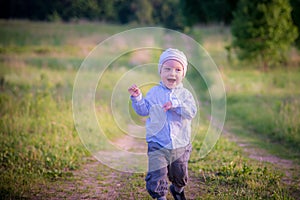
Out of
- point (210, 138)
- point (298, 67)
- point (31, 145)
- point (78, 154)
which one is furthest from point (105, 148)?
point (298, 67)

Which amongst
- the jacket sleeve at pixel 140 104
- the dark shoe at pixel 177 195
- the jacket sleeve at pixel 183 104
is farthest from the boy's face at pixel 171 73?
the dark shoe at pixel 177 195

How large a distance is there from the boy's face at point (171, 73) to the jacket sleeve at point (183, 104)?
0.13 metres

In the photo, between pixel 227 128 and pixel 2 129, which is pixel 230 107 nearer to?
pixel 227 128

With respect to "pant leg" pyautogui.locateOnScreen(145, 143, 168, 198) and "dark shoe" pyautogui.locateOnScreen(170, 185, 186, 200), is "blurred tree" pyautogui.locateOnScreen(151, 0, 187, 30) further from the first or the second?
"pant leg" pyautogui.locateOnScreen(145, 143, 168, 198)

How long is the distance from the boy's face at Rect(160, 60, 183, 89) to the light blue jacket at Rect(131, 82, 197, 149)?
0.24 ft

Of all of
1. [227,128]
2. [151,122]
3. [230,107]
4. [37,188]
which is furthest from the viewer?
[230,107]

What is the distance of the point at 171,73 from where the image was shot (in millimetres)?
4523

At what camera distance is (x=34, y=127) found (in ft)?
27.6

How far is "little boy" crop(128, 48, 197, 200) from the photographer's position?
14.7ft

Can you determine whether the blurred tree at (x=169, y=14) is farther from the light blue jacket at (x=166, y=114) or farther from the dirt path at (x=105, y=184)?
the light blue jacket at (x=166, y=114)

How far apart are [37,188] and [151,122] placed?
1.95 metres

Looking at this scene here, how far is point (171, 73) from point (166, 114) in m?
0.43

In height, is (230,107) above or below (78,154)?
above

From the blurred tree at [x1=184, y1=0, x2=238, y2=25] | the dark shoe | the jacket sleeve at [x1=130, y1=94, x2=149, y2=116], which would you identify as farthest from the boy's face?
the blurred tree at [x1=184, y1=0, x2=238, y2=25]
